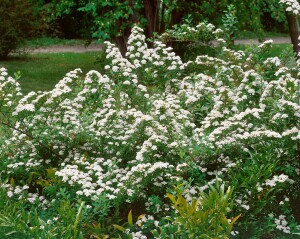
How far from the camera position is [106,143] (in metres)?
5.02

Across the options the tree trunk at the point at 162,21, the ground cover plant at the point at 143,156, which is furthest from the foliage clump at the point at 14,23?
the ground cover plant at the point at 143,156

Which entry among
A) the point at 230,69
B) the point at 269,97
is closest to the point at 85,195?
the point at 269,97

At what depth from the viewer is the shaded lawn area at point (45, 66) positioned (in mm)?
14391

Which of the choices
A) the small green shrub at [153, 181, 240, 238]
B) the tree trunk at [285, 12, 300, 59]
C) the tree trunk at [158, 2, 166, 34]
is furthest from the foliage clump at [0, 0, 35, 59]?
the small green shrub at [153, 181, 240, 238]

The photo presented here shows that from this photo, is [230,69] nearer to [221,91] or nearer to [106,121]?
[221,91]

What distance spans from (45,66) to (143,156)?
13.2 m

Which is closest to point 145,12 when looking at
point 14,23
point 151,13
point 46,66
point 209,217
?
point 151,13

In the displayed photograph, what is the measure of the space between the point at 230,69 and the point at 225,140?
4.97 feet

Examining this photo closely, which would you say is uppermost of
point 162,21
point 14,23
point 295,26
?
point 295,26

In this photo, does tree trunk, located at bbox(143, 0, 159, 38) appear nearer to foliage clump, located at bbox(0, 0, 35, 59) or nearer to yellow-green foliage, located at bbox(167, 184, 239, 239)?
foliage clump, located at bbox(0, 0, 35, 59)

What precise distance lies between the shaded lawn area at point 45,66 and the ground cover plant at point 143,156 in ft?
27.4

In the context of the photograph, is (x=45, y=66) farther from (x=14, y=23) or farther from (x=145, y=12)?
(x=145, y=12)

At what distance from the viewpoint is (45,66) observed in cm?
1722

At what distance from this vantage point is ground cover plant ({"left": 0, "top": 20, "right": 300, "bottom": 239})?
4.06 meters
